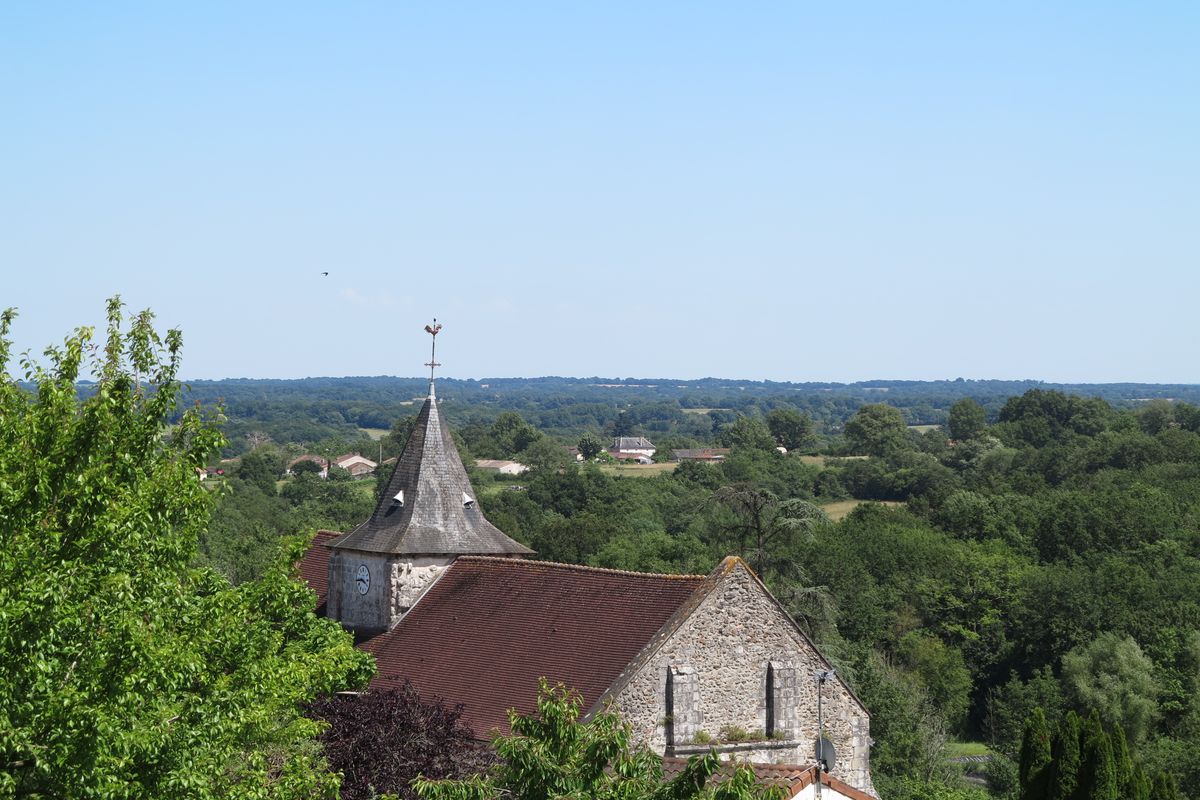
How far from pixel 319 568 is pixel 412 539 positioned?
4.50 m

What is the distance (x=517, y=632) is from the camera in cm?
2728

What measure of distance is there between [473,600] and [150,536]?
1383 cm

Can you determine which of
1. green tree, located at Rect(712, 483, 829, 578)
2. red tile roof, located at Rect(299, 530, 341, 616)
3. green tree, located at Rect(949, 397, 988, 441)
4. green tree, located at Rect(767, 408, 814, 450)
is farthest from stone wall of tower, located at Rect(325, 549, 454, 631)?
green tree, located at Rect(767, 408, 814, 450)

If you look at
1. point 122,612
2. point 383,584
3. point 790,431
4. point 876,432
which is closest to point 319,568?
point 383,584

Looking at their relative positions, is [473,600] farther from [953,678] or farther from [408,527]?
[953,678]

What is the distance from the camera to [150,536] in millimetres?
15750

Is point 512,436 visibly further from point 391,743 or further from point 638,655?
point 391,743

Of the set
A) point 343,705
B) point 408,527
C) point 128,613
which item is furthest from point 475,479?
point 128,613

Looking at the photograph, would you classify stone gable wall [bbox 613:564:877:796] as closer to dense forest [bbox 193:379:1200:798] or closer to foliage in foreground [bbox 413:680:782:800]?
dense forest [bbox 193:379:1200:798]

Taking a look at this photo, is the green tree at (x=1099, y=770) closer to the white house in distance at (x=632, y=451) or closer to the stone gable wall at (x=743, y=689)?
the stone gable wall at (x=743, y=689)

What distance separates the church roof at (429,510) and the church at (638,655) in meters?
0.34

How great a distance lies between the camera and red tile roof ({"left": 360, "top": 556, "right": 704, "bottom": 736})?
25219 millimetres

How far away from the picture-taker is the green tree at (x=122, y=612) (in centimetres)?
1396

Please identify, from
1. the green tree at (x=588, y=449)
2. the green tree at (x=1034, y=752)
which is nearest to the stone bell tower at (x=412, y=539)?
the green tree at (x=1034, y=752)
